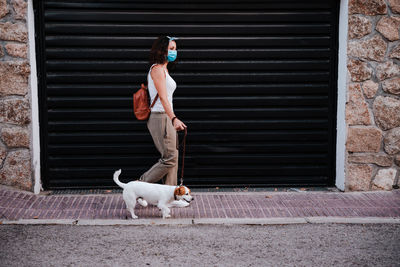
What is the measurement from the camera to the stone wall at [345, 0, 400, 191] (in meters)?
6.47

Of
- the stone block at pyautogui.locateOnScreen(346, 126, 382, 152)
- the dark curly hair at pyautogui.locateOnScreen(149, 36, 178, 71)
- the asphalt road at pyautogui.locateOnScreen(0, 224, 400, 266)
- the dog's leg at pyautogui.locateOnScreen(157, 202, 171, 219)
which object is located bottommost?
the asphalt road at pyautogui.locateOnScreen(0, 224, 400, 266)

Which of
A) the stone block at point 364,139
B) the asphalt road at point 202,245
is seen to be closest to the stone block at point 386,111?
the stone block at point 364,139

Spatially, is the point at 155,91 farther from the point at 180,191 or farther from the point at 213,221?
the point at 213,221

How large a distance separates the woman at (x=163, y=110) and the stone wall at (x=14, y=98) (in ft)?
5.85

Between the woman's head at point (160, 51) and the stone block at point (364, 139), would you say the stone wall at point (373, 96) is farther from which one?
the woman's head at point (160, 51)

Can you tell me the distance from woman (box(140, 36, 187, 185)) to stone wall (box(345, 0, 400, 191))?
99.8 inches

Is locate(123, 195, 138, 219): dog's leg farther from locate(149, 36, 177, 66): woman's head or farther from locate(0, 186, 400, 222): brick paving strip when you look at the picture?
locate(149, 36, 177, 66): woman's head

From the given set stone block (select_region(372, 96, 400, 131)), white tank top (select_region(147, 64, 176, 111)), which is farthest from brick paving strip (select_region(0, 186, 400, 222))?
white tank top (select_region(147, 64, 176, 111))

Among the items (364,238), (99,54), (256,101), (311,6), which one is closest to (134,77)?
(99,54)

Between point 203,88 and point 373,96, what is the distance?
7.79ft

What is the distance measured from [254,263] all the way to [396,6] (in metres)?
4.29

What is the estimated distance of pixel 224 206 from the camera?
19.5 feet

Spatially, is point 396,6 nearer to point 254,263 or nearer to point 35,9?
point 254,263

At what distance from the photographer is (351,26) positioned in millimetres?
6473
